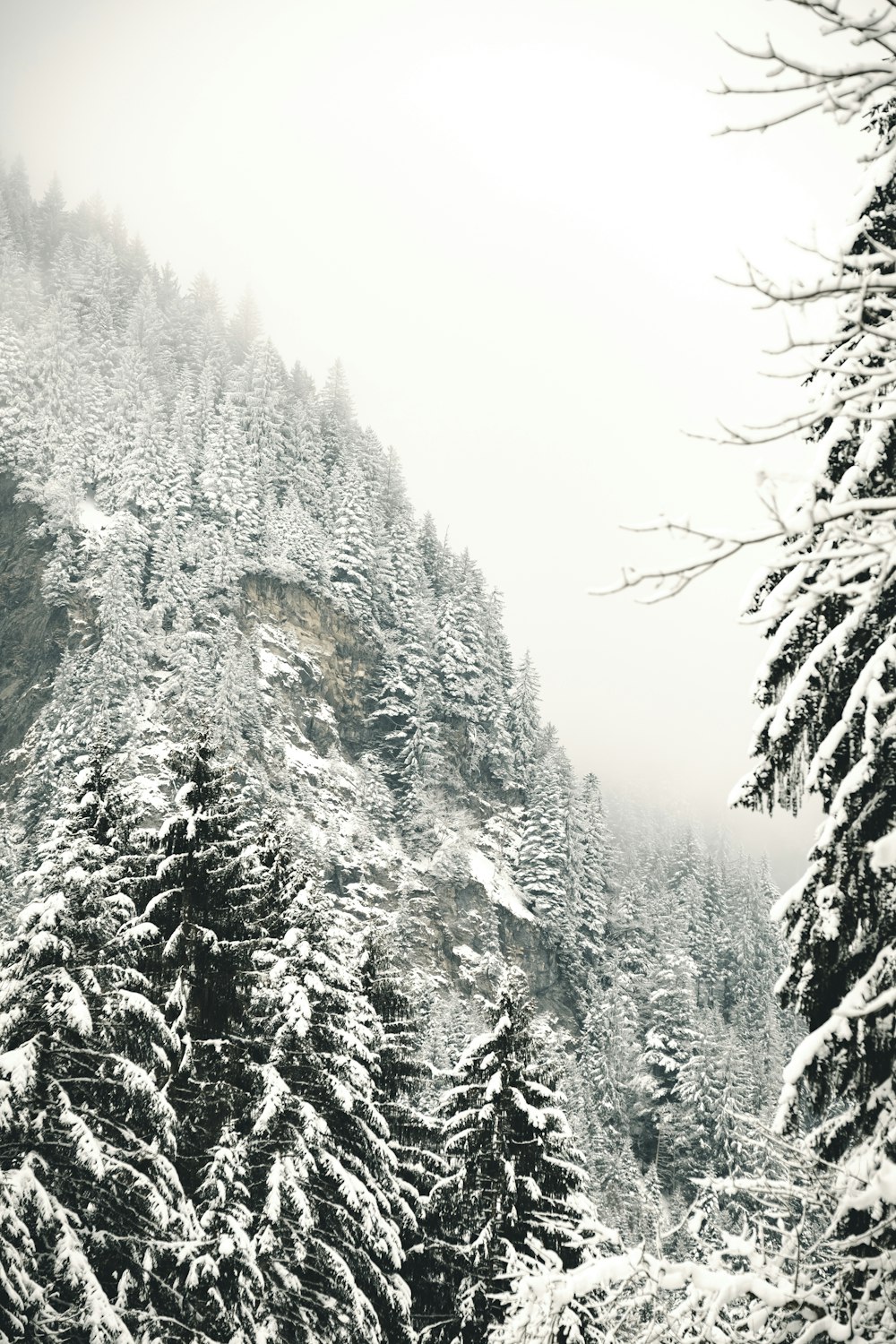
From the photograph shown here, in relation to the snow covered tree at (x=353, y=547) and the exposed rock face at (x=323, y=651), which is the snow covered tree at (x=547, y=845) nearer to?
the exposed rock face at (x=323, y=651)

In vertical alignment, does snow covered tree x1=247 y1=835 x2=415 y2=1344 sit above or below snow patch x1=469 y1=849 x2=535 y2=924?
below

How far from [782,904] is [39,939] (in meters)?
8.85

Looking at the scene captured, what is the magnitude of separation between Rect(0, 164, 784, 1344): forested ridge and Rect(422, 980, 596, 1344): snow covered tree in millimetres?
70

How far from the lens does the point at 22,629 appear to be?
8031cm

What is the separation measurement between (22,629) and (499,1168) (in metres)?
77.5

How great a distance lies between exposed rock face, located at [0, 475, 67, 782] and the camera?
247ft

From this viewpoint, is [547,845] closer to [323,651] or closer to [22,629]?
[323,651]

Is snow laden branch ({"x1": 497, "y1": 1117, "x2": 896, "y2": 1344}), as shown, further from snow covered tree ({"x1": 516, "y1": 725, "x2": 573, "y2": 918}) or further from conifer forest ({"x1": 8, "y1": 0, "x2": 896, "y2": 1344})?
snow covered tree ({"x1": 516, "y1": 725, "x2": 573, "y2": 918})

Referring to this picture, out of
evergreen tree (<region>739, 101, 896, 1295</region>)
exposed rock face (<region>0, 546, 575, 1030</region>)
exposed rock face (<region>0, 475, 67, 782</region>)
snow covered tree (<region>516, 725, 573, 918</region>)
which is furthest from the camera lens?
snow covered tree (<region>516, 725, 573, 918</region>)

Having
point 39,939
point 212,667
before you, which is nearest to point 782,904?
point 39,939

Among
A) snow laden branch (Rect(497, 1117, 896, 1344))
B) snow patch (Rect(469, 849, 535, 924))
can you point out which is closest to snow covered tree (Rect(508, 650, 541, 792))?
snow patch (Rect(469, 849, 535, 924))

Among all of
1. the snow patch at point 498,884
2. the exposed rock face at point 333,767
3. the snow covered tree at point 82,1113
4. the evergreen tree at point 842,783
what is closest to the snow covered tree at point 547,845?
the snow patch at point 498,884

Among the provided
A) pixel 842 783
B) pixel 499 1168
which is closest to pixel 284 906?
pixel 499 1168

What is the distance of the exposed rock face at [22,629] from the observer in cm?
7525
